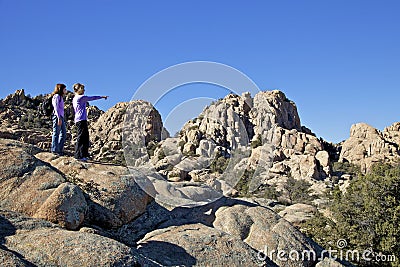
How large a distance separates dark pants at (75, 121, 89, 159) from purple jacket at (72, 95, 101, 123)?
0.13 metres

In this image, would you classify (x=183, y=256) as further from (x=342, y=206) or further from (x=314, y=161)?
(x=314, y=161)

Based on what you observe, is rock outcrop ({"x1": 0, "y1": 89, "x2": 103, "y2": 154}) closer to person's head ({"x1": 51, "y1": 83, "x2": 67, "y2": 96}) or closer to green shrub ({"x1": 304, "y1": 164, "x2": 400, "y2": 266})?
green shrub ({"x1": 304, "y1": 164, "x2": 400, "y2": 266})

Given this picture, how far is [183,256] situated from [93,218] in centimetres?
196

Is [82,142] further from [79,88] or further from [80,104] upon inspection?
[79,88]

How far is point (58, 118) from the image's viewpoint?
10.2 meters

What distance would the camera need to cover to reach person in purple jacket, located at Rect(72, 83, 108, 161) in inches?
401

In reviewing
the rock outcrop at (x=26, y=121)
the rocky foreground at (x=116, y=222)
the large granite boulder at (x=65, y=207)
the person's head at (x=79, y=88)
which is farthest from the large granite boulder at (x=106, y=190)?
the rock outcrop at (x=26, y=121)

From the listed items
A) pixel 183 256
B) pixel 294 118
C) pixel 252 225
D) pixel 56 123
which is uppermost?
pixel 294 118

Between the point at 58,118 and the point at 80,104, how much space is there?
62cm

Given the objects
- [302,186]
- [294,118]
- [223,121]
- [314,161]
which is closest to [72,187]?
[302,186]

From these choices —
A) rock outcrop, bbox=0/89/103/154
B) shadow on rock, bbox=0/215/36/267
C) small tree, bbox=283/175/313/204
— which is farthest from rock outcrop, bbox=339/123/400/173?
shadow on rock, bbox=0/215/36/267

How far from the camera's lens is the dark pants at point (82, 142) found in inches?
402

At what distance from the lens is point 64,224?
7227mm

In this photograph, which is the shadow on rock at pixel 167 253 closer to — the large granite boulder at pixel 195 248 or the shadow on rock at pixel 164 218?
the large granite boulder at pixel 195 248
